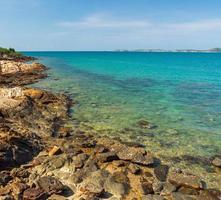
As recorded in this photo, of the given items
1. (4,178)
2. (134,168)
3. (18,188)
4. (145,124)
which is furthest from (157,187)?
(145,124)

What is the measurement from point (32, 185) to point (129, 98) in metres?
21.8

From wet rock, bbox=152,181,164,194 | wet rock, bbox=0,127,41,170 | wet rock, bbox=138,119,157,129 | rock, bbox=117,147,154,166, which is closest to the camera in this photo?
wet rock, bbox=152,181,164,194

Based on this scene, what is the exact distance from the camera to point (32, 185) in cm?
1220

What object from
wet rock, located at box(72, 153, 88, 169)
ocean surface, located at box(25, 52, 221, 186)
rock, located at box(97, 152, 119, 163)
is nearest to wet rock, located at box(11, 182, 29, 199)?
wet rock, located at box(72, 153, 88, 169)

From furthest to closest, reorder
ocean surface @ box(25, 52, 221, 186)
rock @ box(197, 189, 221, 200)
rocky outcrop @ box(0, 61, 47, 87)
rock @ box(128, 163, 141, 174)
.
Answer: rocky outcrop @ box(0, 61, 47, 87)
ocean surface @ box(25, 52, 221, 186)
rock @ box(128, 163, 141, 174)
rock @ box(197, 189, 221, 200)

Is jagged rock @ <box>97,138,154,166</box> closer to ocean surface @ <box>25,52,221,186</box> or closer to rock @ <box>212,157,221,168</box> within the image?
ocean surface @ <box>25,52,221,186</box>

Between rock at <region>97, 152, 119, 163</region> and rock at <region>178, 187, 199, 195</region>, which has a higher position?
rock at <region>97, 152, 119, 163</region>

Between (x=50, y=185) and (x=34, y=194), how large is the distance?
893 mm

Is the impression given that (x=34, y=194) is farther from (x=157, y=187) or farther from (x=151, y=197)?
(x=157, y=187)

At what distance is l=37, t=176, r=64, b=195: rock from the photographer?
11820 millimetres

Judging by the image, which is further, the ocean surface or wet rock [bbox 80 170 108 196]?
the ocean surface

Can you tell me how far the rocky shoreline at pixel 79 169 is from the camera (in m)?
12.1

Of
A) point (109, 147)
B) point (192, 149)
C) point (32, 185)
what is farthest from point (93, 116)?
point (32, 185)

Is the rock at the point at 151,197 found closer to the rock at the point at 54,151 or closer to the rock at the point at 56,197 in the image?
the rock at the point at 56,197
